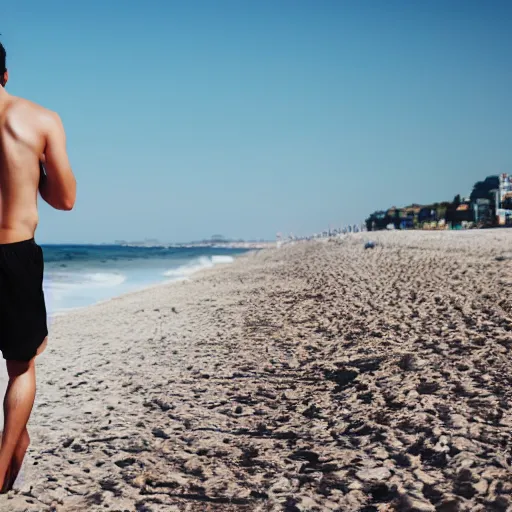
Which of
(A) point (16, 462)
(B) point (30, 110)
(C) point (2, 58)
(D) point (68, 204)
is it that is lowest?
(A) point (16, 462)

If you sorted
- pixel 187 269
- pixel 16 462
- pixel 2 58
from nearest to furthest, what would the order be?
pixel 2 58, pixel 16 462, pixel 187 269

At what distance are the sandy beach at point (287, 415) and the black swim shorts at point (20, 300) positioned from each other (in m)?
0.82

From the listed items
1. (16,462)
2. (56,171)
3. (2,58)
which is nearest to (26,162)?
(56,171)

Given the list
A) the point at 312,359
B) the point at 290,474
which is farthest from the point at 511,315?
the point at 290,474

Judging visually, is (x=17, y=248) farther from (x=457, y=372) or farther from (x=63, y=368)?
(x=63, y=368)

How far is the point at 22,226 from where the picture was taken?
2.29 m

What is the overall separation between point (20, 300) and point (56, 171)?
628 millimetres

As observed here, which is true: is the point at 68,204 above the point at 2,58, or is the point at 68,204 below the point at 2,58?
below

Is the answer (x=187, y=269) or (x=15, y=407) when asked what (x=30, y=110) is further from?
(x=187, y=269)

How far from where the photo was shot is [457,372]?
399cm

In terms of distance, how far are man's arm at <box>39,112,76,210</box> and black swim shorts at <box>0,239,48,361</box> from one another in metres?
0.25

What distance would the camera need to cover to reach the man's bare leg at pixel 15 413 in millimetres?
2389

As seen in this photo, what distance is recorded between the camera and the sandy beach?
7.95ft

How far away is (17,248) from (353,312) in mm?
5744
